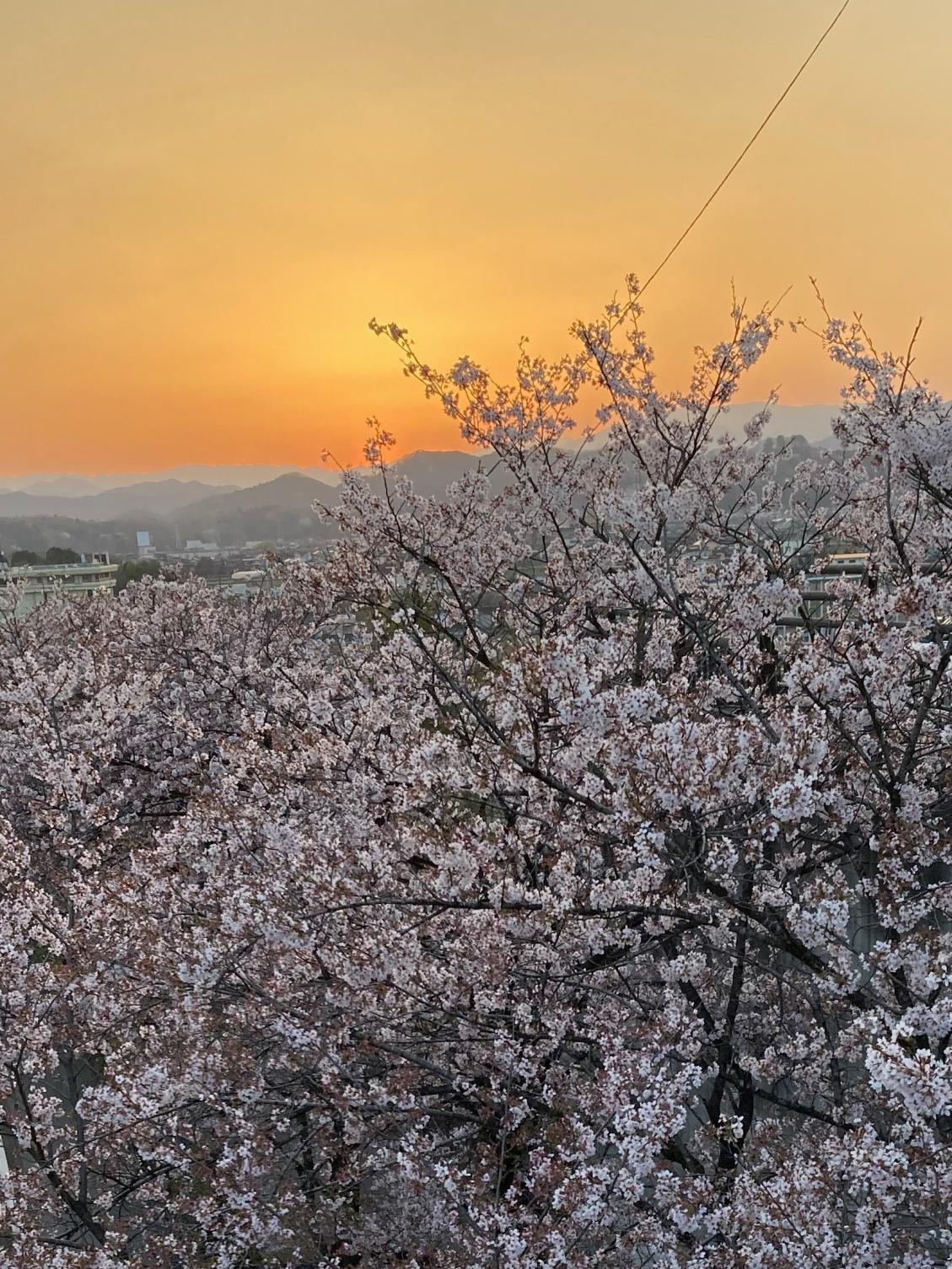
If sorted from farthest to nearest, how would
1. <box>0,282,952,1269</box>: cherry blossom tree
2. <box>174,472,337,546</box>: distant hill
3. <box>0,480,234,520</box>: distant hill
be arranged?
<box>0,480,234,520</box>: distant hill, <box>174,472,337,546</box>: distant hill, <box>0,282,952,1269</box>: cherry blossom tree

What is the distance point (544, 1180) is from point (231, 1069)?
64.4 inches

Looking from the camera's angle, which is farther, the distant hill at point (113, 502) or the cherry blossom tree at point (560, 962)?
the distant hill at point (113, 502)

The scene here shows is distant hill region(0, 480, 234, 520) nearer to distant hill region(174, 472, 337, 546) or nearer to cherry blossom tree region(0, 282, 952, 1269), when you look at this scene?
distant hill region(174, 472, 337, 546)

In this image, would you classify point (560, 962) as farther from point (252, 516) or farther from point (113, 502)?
point (113, 502)

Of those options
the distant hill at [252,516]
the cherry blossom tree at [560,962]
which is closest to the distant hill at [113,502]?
the distant hill at [252,516]

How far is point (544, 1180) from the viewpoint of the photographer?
320 cm

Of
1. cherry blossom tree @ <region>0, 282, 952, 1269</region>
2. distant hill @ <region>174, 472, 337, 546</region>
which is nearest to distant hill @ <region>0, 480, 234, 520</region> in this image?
distant hill @ <region>174, 472, 337, 546</region>

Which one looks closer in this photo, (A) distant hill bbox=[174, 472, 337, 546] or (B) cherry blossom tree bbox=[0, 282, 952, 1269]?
(B) cherry blossom tree bbox=[0, 282, 952, 1269]

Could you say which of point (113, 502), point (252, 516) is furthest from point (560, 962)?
point (113, 502)

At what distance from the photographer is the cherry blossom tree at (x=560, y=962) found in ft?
10.3

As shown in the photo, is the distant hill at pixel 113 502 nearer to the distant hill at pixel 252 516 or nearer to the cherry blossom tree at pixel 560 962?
the distant hill at pixel 252 516

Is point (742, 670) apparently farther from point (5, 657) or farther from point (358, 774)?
point (5, 657)

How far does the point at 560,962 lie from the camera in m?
3.98

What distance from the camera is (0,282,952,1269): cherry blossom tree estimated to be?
3.12m
